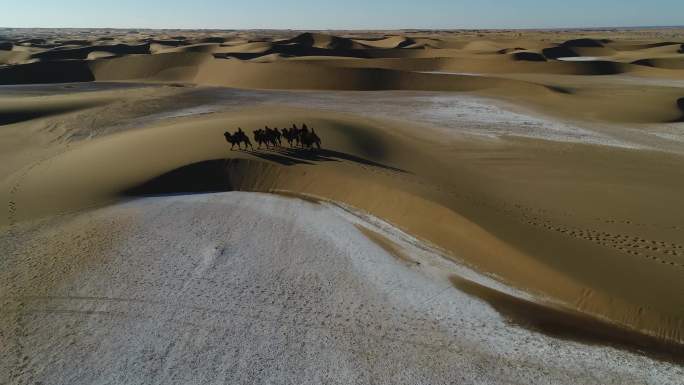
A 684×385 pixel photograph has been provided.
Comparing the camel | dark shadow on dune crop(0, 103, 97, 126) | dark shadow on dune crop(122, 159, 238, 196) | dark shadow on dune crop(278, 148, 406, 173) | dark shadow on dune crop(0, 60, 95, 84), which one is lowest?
dark shadow on dune crop(122, 159, 238, 196)

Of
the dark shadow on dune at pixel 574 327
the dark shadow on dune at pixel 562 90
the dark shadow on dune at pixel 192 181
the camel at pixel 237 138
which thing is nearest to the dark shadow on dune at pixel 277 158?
the camel at pixel 237 138

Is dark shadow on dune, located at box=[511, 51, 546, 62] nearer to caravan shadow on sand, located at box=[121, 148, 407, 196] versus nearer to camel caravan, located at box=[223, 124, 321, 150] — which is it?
camel caravan, located at box=[223, 124, 321, 150]

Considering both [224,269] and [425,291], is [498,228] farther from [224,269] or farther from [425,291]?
[224,269]

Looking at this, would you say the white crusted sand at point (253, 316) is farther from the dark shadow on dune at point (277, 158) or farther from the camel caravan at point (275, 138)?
the camel caravan at point (275, 138)

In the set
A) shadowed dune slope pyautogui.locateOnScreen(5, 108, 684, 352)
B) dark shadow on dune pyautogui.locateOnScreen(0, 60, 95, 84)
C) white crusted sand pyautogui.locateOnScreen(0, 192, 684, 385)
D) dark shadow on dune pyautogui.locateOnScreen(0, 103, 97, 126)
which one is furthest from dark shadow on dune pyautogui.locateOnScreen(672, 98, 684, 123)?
dark shadow on dune pyautogui.locateOnScreen(0, 60, 95, 84)

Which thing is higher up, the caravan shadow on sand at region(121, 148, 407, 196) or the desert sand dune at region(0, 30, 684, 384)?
the caravan shadow on sand at region(121, 148, 407, 196)

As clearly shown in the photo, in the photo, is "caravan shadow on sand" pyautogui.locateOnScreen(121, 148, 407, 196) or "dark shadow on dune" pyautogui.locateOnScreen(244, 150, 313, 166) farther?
"dark shadow on dune" pyautogui.locateOnScreen(244, 150, 313, 166)

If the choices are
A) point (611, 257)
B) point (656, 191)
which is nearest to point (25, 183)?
point (611, 257)

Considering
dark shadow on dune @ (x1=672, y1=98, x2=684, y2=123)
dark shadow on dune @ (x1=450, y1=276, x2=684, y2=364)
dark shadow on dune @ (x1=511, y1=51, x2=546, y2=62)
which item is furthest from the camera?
dark shadow on dune @ (x1=511, y1=51, x2=546, y2=62)
